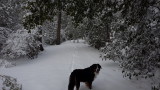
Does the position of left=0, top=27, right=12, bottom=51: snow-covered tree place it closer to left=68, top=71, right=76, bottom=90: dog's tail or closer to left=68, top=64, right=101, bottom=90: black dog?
left=68, top=64, right=101, bottom=90: black dog

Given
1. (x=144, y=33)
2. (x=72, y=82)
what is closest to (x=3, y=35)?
(x=72, y=82)

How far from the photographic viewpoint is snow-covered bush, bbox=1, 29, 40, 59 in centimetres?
1756

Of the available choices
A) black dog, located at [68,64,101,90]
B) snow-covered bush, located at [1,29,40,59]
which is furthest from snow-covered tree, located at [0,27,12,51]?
black dog, located at [68,64,101,90]

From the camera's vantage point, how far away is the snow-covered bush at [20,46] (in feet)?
57.6

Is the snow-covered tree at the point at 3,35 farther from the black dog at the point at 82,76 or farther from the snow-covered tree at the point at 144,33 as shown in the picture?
the snow-covered tree at the point at 144,33

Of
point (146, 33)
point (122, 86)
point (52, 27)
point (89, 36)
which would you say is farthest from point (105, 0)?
point (52, 27)

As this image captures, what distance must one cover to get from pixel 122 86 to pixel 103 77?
1239 millimetres

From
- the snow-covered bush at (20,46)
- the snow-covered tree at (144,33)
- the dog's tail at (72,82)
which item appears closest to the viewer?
the snow-covered tree at (144,33)

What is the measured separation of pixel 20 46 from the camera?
58.4 feet

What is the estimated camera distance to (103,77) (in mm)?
11281

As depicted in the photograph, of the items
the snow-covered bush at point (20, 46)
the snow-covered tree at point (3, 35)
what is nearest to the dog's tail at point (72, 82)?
the snow-covered bush at point (20, 46)

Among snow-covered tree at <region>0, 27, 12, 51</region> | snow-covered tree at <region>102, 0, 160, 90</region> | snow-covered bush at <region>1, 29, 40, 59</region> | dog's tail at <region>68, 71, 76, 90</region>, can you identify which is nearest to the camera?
snow-covered tree at <region>102, 0, 160, 90</region>

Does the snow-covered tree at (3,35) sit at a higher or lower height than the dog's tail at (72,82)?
higher

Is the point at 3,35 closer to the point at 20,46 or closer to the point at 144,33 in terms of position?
the point at 20,46
